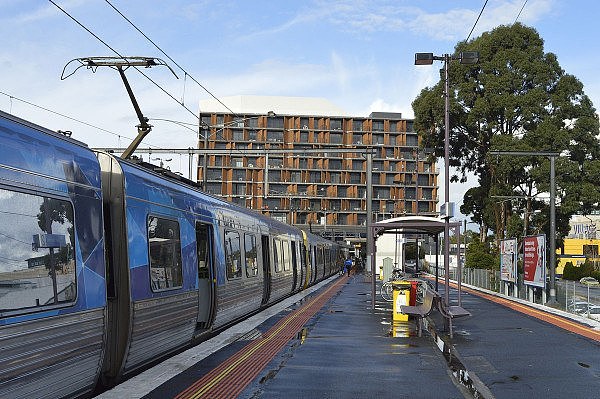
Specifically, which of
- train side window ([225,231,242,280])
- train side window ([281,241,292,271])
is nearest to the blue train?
train side window ([225,231,242,280])

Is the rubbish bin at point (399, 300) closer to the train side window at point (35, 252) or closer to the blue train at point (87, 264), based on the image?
the blue train at point (87, 264)

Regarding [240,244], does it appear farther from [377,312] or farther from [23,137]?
[23,137]

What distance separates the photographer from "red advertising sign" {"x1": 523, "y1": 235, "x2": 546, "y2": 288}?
2608 cm

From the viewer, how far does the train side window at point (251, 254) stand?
1858cm

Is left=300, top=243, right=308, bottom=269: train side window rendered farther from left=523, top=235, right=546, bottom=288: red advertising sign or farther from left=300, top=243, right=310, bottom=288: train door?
left=523, top=235, right=546, bottom=288: red advertising sign

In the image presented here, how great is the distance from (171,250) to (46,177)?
158 inches

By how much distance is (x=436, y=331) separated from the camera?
55.0 feet

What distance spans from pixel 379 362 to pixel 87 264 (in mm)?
5599

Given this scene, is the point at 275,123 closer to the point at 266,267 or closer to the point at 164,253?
→ the point at 266,267

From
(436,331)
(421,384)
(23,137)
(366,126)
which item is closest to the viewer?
(23,137)

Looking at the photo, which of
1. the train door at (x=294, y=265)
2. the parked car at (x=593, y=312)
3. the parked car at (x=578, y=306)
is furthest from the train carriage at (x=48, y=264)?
the train door at (x=294, y=265)

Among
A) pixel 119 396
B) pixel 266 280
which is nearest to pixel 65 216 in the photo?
pixel 119 396

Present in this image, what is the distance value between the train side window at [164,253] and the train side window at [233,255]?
4403mm

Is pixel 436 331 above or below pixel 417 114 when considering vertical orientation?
below
